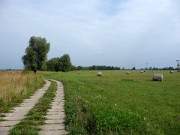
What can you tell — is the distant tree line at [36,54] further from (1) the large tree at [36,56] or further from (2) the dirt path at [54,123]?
(2) the dirt path at [54,123]

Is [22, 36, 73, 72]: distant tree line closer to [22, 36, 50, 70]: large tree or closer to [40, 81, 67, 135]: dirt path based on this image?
[22, 36, 50, 70]: large tree

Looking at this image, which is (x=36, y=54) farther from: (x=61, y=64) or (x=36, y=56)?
(x=61, y=64)

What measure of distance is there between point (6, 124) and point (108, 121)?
2.81 metres

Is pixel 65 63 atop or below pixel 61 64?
atop

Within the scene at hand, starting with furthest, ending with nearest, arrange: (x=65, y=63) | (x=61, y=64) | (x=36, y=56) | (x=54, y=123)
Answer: (x=61, y=64)
(x=65, y=63)
(x=36, y=56)
(x=54, y=123)

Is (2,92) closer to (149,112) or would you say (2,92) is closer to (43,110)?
(43,110)

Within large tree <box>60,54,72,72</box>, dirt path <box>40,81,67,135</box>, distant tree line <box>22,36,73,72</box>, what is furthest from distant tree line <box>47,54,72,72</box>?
dirt path <box>40,81,67,135</box>

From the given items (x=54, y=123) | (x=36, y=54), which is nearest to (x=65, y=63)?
(x=36, y=54)

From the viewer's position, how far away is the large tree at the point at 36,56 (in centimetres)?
10644

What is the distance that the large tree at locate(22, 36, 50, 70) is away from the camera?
4190 inches

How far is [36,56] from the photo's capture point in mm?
107000

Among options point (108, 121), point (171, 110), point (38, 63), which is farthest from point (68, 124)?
point (38, 63)

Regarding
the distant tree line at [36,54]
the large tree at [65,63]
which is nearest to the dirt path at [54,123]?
the distant tree line at [36,54]

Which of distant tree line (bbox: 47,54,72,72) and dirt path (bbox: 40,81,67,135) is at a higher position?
distant tree line (bbox: 47,54,72,72)
